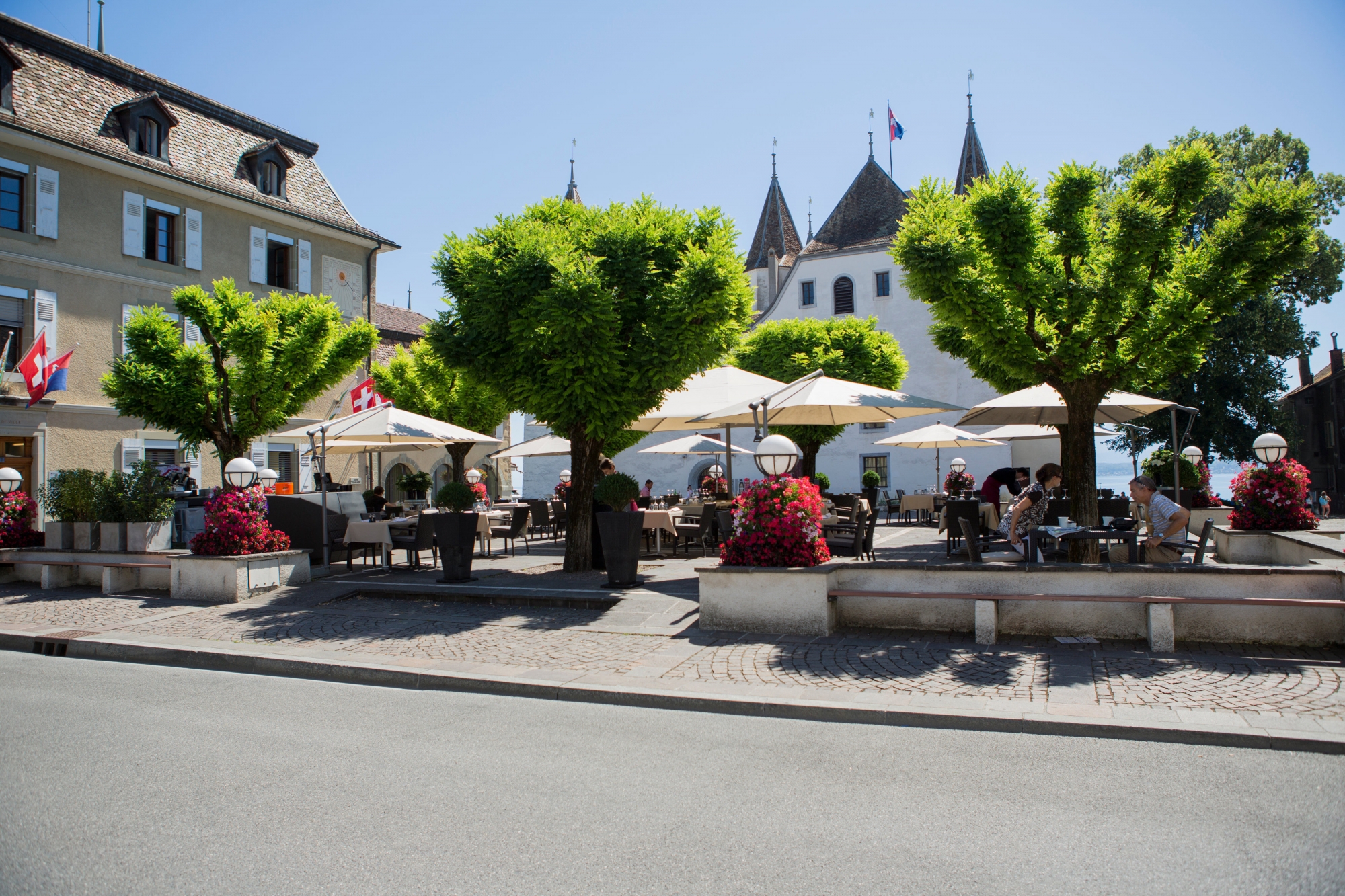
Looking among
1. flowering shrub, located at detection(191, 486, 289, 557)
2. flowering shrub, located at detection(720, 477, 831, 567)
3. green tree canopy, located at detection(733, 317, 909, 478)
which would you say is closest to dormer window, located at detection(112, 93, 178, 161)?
flowering shrub, located at detection(191, 486, 289, 557)

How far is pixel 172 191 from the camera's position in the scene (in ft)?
73.9

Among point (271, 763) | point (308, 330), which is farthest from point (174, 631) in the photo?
point (308, 330)

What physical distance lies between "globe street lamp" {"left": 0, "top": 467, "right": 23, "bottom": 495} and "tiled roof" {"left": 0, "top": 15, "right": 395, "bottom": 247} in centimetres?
975

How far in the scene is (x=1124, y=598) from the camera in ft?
23.3

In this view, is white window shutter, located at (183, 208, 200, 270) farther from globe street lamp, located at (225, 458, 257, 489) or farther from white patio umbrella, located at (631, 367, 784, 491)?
white patio umbrella, located at (631, 367, 784, 491)

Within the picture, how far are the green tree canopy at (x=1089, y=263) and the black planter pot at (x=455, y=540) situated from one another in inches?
261

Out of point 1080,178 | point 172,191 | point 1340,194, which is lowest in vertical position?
point 1080,178

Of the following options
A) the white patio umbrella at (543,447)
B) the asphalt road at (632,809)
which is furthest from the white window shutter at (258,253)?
the asphalt road at (632,809)

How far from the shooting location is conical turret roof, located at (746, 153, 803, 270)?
5131 cm

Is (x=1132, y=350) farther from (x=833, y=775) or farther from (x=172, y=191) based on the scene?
(x=172, y=191)

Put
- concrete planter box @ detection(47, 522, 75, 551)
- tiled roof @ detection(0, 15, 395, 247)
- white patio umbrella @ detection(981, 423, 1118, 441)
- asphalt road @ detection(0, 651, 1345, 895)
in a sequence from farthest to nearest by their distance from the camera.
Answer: tiled roof @ detection(0, 15, 395, 247) → white patio umbrella @ detection(981, 423, 1118, 441) → concrete planter box @ detection(47, 522, 75, 551) → asphalt road @ detection(0, 651, 1345, 895)

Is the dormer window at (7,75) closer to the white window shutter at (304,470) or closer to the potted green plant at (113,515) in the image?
the white window shutter at (304,470)

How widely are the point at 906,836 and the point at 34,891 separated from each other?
3.38 m

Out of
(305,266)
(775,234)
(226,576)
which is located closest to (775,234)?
(775,234)
